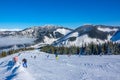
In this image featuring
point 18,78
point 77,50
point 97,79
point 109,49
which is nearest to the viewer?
point 18,78

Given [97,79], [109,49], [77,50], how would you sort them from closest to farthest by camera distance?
[97,79] → [109,49] → [77,50]

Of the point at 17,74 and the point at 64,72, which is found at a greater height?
the point at 17,74

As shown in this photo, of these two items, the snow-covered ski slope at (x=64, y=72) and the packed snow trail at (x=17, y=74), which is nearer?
the packed snow trail at (x=17, y=74)

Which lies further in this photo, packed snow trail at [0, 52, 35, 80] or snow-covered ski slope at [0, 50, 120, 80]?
snow-covered ski slope at [0, 50, 120, 80]

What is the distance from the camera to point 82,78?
2859 cm

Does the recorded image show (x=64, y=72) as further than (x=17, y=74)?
Yes

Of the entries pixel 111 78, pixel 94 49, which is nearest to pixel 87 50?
pixel 94 49

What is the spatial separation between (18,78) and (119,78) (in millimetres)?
11803

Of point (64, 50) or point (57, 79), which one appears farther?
point (64, 50)

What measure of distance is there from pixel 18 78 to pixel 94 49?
111189mm

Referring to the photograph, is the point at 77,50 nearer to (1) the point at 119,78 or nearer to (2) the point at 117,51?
(2) the point at 117,51

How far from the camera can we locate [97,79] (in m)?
27.9

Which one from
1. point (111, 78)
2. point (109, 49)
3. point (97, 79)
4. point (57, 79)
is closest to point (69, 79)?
point (57, 79)

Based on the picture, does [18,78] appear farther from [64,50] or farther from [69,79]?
[64,50]
